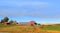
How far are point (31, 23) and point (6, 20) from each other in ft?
62.7

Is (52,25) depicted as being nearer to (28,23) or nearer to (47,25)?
(47,25)

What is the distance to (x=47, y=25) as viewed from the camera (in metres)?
42.8

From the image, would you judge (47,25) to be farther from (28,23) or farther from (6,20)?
(6,20)

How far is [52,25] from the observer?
148 ft

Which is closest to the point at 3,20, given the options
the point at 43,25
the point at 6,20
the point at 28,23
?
the point at 6,20

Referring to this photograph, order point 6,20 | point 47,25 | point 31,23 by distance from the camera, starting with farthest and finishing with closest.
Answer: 1. point 6,20
2. point 31,23
3. point 47,25

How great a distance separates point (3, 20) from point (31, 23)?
21324mm

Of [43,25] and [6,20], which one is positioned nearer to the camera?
[43,25]

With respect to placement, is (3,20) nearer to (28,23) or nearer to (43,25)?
(28,23)

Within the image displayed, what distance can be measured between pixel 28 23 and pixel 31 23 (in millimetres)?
1782

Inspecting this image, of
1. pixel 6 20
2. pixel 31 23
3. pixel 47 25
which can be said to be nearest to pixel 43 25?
pixel 47 25

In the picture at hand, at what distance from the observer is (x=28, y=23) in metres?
50.0

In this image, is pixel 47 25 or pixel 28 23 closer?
pixel 47 25

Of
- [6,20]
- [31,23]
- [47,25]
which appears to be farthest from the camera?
[6,20]
